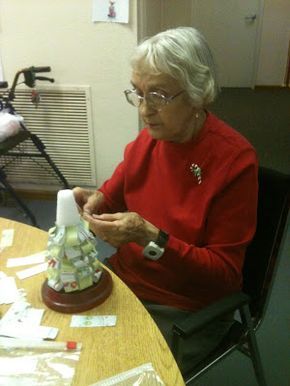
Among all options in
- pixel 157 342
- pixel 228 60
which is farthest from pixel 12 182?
pixel 228 60

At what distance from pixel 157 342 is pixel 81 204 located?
0.59 metres

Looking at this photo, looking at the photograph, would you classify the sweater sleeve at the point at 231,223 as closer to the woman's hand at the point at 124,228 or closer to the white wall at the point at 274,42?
the woman's hand at the point at 124,228

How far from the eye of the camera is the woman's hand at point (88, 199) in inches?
49.1

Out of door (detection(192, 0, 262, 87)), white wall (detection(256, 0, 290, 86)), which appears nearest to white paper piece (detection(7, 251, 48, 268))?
door (detection(192, 0, 262, 87))

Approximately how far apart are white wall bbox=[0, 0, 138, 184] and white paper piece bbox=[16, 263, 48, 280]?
1923 millimetres

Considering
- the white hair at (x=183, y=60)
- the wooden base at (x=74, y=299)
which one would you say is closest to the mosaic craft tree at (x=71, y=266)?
the wooden base at (x=74, y=299)

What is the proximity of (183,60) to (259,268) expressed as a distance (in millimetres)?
663

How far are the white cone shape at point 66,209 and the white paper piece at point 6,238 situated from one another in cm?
38

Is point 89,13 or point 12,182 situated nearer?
point 89,13

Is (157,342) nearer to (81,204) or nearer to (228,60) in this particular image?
(81,204)

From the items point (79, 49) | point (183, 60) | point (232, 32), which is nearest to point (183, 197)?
point (183, 60)

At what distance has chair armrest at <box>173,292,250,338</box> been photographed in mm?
921

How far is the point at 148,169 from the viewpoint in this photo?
1.31 meters

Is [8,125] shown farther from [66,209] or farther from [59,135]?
[66,209]
